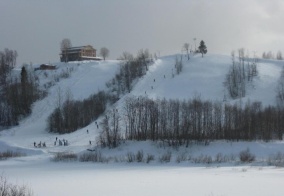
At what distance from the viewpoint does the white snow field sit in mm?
23094

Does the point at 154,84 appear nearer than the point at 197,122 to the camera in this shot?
No

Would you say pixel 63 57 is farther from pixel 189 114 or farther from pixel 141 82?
pixel 189 114

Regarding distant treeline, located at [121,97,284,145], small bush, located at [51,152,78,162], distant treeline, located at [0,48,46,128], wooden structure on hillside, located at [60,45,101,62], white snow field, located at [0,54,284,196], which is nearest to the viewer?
white snow field, located at [0,54,284,196]

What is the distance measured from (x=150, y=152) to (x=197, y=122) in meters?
11.6

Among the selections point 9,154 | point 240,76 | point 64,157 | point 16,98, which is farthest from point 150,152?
point 240,76

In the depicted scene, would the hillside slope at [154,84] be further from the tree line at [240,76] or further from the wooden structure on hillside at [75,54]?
the wooden structure on hillside at [75,54]

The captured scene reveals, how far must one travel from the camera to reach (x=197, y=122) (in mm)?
62875

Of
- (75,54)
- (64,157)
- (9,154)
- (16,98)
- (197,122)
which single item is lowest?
(9,154)

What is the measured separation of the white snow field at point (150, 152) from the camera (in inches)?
909

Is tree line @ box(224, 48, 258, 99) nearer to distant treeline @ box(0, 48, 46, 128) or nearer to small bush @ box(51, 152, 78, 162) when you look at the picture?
distant treeline @ box(0, 48, 46, 128)

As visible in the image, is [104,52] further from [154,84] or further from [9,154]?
[9,154]

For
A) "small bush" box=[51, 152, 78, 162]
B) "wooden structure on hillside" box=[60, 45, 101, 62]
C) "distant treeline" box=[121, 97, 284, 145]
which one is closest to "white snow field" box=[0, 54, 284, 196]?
"small bush" box=[51, 152, 78, 162]

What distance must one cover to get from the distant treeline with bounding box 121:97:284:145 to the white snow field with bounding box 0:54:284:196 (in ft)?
12.7

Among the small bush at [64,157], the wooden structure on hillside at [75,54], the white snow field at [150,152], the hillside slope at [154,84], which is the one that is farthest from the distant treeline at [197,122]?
the wooden structure on hillside at [75,54]
